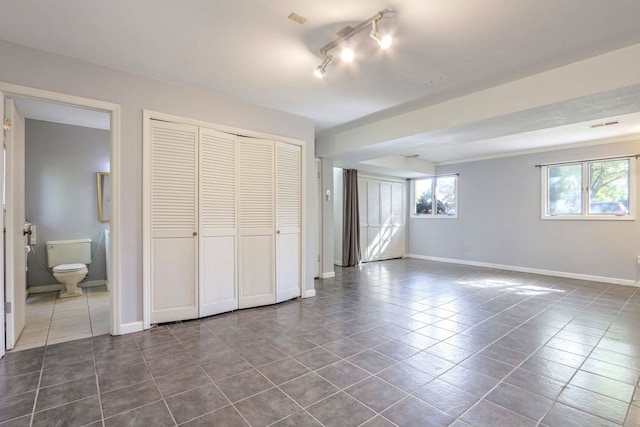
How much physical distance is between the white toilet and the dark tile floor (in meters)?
1.78

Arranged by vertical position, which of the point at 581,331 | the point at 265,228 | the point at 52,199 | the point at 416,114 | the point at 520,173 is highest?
the point at 416,114

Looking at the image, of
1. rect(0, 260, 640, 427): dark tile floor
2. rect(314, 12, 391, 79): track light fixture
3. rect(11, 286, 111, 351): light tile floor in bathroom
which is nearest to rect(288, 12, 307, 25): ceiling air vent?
rect(314, 12, 391, 79): track light fixture

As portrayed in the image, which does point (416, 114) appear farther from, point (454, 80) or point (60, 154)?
point (60, 154)

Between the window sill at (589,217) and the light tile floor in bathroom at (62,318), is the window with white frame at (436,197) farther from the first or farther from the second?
the light tile floor in bathroom at (62,318)

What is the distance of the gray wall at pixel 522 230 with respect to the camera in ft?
17.1

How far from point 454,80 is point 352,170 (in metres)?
3.98

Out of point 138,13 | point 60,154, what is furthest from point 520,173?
point 60,154

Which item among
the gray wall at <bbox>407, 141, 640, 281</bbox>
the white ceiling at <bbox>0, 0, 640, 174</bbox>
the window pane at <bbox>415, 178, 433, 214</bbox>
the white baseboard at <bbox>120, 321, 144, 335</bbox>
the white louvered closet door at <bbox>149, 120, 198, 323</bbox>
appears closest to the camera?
the white ceiling at <bbox>0, 0, 640, 174</bbox>

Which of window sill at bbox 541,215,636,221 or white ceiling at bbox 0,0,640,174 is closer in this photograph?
white ceiling at bbox 0,0,640,174

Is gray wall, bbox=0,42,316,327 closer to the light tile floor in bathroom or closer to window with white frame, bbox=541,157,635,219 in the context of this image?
the light tile floor in bathroom

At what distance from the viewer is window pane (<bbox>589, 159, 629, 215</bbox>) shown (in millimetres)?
5188

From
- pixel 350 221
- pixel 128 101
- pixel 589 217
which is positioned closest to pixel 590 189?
pixel 589 217

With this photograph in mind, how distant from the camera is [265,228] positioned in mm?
3846

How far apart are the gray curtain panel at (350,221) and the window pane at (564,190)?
379cm
